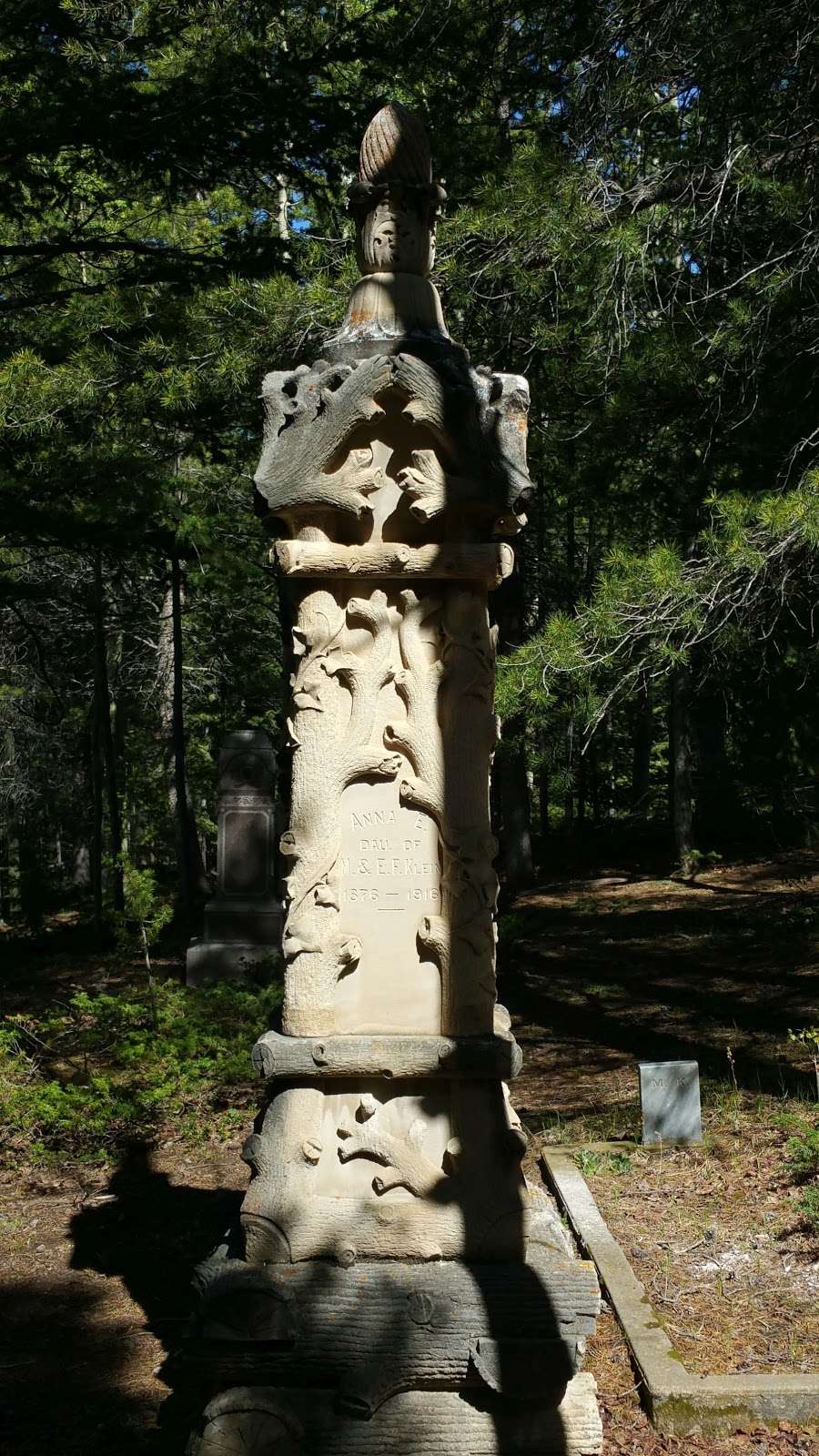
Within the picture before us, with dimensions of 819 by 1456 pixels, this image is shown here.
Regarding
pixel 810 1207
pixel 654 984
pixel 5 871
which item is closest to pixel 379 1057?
pixel 810 1207

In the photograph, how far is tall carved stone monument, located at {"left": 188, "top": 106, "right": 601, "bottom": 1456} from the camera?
12.8ft

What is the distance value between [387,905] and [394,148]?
8.61 ft

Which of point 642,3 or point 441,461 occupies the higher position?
point 642,3

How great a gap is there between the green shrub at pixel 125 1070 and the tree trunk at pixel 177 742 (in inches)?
206

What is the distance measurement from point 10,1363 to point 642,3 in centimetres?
744

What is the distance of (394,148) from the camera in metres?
4.34

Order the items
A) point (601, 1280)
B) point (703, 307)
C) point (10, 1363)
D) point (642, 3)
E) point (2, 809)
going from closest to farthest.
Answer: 1. point (10, 1363)
2. point (601, 1280)
3. point (642, 3)
4. point (703, 307)
5. point (2, 809)

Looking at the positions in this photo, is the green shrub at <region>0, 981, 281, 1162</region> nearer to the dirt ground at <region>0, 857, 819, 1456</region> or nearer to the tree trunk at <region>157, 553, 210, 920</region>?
the dirt ground at <region>0, 857, 819, 1456</region>

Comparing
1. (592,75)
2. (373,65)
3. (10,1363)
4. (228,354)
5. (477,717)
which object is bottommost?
(10,1363)

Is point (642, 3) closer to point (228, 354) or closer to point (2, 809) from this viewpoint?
point (228, 354)

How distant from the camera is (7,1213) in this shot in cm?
640

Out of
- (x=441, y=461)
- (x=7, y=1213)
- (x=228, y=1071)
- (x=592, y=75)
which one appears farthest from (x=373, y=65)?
(x=7, y=1213)

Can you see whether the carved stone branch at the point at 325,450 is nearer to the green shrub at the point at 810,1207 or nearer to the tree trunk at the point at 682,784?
the green shrub at the point at 810,1207

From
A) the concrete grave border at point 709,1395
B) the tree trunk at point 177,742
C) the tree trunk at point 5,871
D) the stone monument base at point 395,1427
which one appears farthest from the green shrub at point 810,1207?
the tree trunk at point 5,871
